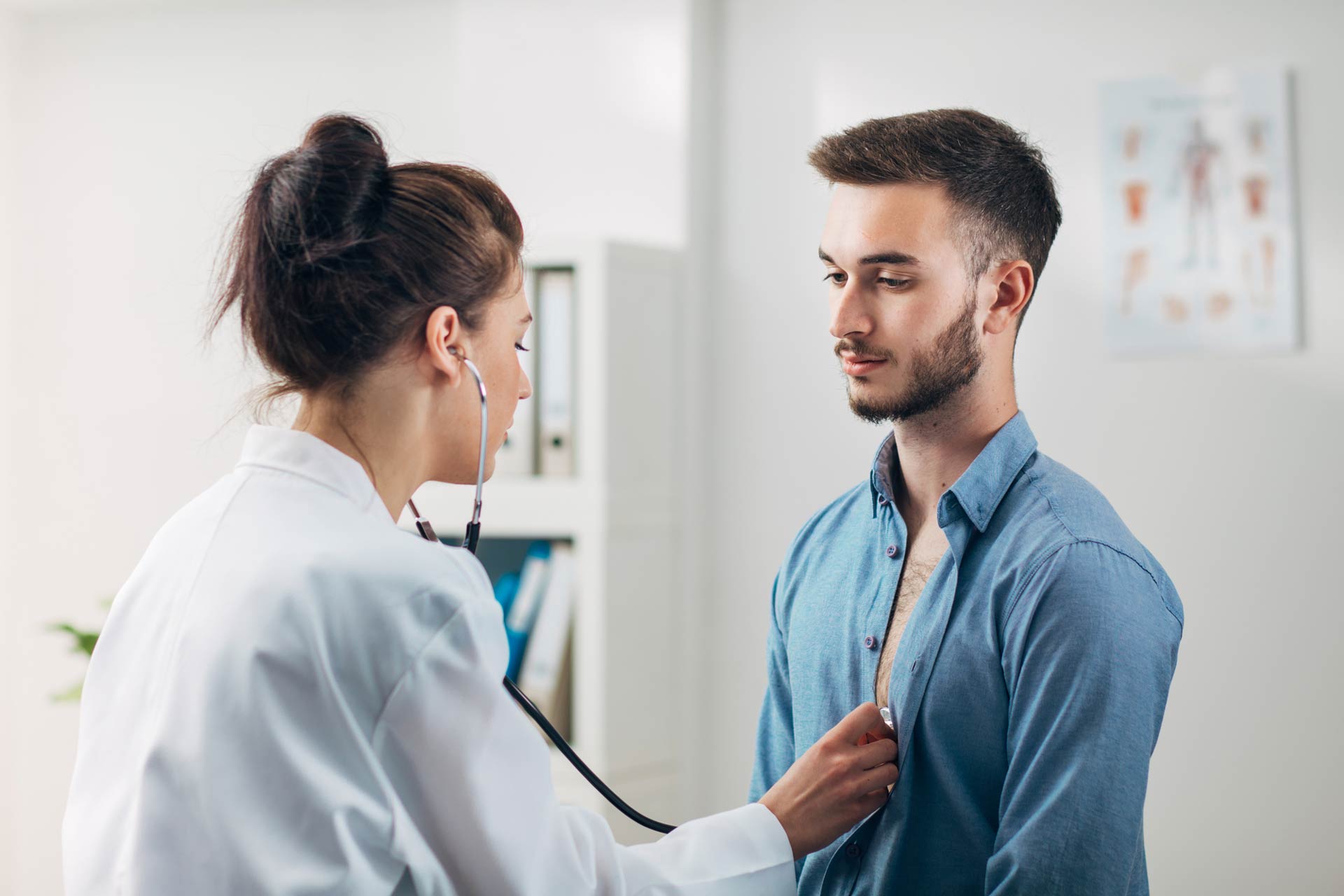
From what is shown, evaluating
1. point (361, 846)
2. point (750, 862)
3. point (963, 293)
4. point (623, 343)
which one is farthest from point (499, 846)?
point (623, 343)

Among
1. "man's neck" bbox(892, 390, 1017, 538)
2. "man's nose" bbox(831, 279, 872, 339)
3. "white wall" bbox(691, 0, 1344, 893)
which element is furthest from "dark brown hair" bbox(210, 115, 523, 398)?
"white wall" bbox(691, 0, 1344, 893)

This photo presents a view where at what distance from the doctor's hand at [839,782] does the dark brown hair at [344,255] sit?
0.59 m

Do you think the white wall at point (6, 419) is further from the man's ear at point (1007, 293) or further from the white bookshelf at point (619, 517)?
the man's ear at point (1007, 293)

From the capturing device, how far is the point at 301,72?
10.6 feet

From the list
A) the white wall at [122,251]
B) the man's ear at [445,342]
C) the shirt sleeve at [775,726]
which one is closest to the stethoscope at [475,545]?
the man's ear at [445,342]

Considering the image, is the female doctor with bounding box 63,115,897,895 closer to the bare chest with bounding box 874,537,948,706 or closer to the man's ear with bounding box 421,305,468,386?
the man's ear with bounding box 421,305,468,386

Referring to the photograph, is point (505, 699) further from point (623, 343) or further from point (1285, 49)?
point (1285, 49)

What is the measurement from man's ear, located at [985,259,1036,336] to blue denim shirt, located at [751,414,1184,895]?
0.12 metres

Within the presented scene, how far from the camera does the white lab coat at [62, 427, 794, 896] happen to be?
93cm

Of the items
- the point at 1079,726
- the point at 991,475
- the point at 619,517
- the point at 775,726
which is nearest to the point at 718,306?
the point at 619,517

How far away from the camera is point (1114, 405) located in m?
2.59

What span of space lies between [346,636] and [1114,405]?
2094 mm

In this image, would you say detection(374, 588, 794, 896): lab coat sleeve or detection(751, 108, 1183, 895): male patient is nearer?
detection(374, 588, 794, 896): lab coat sleeve

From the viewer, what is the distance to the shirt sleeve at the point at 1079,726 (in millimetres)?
1070
